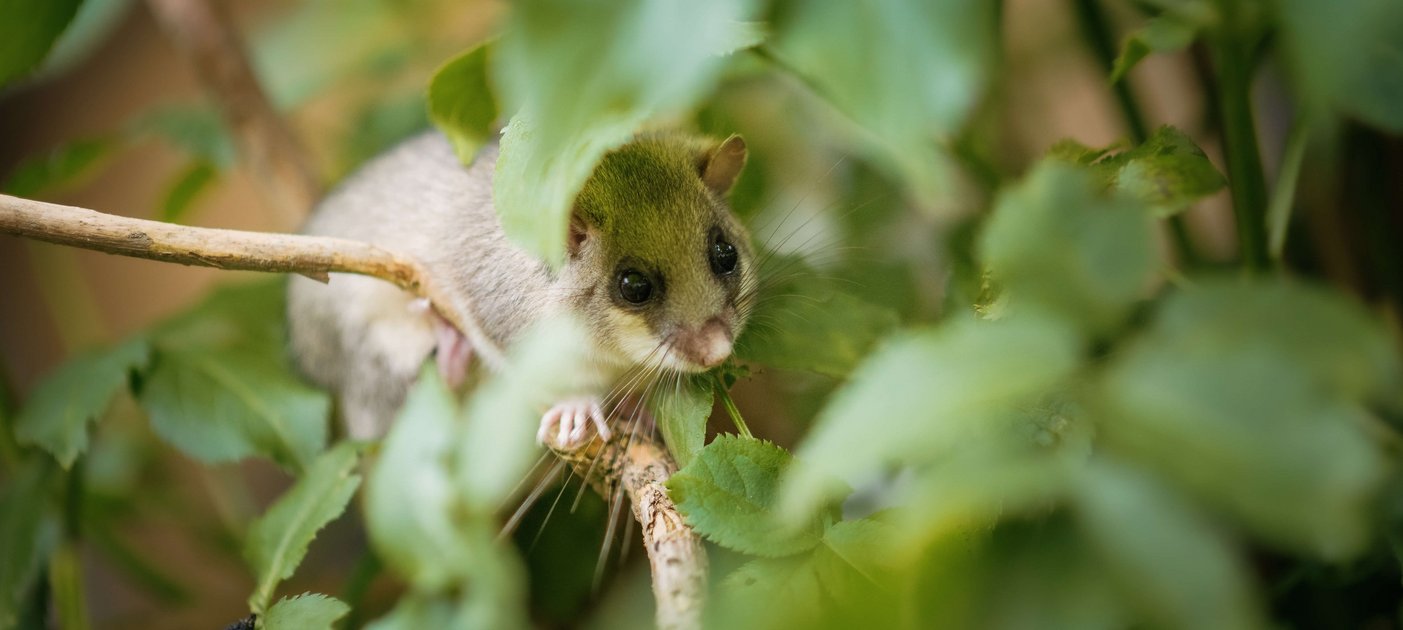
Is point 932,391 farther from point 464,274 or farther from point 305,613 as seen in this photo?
point 464,274

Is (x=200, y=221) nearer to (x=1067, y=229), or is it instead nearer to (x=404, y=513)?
(x=404, y=513)

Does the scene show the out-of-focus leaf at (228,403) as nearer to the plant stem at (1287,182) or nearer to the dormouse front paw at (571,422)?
the dormouse front paw at (571,422)

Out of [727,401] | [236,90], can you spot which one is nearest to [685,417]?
[727,401]

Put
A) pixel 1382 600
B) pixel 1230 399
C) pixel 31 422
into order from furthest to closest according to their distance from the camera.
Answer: pixel 31 422 < pixel 1382 600 < pixel 1230 399

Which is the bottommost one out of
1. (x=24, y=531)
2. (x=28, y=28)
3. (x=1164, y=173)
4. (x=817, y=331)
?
(x=817, y=331)

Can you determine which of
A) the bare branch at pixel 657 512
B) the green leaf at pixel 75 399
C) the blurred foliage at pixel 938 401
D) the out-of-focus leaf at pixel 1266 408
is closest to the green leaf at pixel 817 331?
the blurred foliage at pixel 938 401

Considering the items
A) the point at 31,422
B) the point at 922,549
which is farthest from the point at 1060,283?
the point at 31,422
